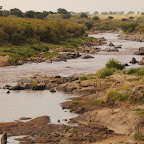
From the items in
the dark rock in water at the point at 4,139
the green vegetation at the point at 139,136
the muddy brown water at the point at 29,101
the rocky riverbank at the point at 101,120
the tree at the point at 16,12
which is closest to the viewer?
the dark rock in water at the point at 4,139

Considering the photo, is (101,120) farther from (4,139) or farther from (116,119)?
(4,139)

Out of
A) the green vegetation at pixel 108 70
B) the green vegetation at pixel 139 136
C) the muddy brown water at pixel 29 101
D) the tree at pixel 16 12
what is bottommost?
the muddy brown water at pixel 29 101

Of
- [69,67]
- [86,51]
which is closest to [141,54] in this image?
[86,51]

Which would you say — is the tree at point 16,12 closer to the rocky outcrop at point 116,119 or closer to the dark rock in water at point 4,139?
the rocky outcrop at point 116,119

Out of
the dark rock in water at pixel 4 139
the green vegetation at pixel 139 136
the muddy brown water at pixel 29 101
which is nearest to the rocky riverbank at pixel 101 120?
the green vegetation at pixel 139 136

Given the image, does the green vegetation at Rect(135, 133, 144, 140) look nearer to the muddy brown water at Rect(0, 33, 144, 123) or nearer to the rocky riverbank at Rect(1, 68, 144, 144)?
the rocky riverbank at Rect(1, 68, 144, 144)

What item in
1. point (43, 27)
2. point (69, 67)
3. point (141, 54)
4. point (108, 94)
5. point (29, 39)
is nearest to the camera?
point (108, 94)

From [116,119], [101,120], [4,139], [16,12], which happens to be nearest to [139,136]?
[116,119]

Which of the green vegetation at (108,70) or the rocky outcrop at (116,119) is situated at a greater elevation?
the green vegetation at (108,70)

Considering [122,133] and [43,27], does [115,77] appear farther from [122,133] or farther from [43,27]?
[43,27]

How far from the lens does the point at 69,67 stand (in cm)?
4206

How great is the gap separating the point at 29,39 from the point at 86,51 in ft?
35.8

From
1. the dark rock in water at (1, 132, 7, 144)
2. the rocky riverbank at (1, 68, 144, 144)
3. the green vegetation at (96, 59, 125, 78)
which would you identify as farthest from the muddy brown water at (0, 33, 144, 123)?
the green vegetation at (96, 59, 125, 78)

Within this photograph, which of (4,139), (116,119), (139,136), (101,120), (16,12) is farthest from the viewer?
(16,12)
